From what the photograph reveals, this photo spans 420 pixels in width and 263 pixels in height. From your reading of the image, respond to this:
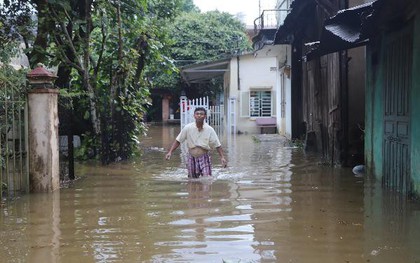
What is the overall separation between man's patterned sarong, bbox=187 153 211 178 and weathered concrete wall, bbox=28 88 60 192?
8.07 ft

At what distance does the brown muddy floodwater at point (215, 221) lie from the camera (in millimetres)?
4777

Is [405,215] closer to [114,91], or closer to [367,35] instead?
[367,35]

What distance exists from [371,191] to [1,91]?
5.67m

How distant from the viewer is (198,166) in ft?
30.0

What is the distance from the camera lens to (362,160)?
34.8 ft

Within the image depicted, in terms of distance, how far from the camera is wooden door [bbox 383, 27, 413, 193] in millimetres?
7184

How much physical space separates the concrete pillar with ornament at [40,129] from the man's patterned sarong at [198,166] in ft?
8.06

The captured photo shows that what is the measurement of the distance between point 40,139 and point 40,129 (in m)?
0.15

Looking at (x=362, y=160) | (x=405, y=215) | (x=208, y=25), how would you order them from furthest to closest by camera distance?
(x=208, y=25) < (x=362, y=160) < (x=405, y=215)

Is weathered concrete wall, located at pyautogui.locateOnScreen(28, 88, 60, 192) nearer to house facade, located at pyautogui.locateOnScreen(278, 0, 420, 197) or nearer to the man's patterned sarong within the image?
the man's patterned sarong

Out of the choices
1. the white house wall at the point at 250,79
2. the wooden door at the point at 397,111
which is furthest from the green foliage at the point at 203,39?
the wooden door at the point at 397,111

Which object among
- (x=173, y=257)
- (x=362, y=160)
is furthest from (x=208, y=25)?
(x=173, y=257)

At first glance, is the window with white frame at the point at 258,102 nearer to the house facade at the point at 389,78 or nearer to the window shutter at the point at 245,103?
the window shutter at the point at 245,103

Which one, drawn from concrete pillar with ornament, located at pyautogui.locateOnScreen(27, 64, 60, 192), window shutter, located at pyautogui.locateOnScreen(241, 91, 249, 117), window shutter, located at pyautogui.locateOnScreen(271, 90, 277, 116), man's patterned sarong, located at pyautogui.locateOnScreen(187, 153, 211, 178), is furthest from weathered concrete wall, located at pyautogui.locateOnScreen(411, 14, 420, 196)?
window shutter, located at pyautogui.locateOnScreen(241, 91, 249, 117)
